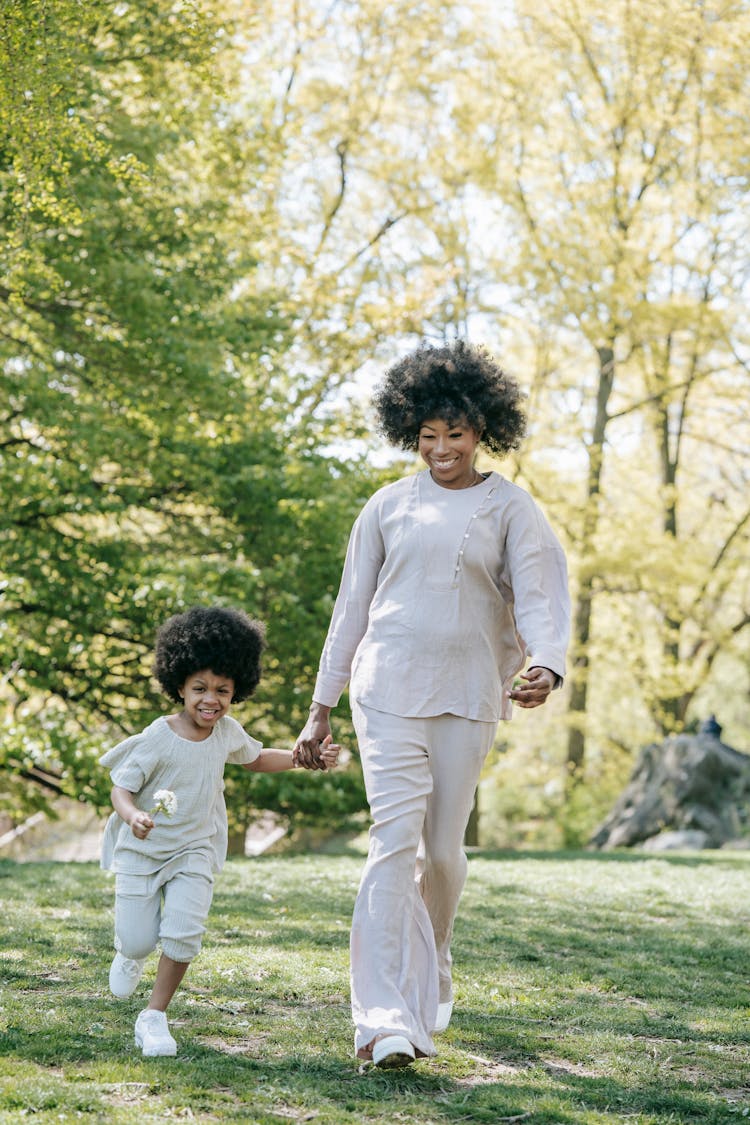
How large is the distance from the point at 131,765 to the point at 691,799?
1506 centimetres

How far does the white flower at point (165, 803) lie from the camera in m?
3.99

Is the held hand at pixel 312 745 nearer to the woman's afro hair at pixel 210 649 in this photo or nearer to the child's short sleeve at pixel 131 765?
the woman's afro hair at pixel 210 649

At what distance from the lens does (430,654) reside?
13.1 ft

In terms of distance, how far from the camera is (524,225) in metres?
21.6

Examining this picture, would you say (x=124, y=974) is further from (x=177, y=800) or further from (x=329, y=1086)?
(x=329, y=1086)

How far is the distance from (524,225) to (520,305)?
4.37 feet

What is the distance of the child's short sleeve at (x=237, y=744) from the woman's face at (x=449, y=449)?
108 cm

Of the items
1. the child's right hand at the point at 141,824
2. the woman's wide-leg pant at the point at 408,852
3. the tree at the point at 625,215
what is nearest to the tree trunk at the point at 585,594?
the tree at the point at 625,215

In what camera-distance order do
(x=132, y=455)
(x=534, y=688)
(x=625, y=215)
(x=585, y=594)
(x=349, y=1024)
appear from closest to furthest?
1. (x=534, y=688)
2. (x=349, y=1024)
3. (x=132, y=455)
4. (x=625, y=215)
5. (x=585, y=594)

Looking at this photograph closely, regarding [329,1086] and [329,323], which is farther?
[329,323]

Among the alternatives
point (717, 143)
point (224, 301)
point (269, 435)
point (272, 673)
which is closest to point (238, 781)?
point (272, 673)

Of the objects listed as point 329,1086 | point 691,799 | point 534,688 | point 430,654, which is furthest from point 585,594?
point 329,1086

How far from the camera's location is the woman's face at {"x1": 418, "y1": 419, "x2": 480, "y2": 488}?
424 centimetres

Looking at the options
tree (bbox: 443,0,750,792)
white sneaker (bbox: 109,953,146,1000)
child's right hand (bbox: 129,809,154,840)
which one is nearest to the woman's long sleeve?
child's right hand (bbox: 129,809,154,840)
